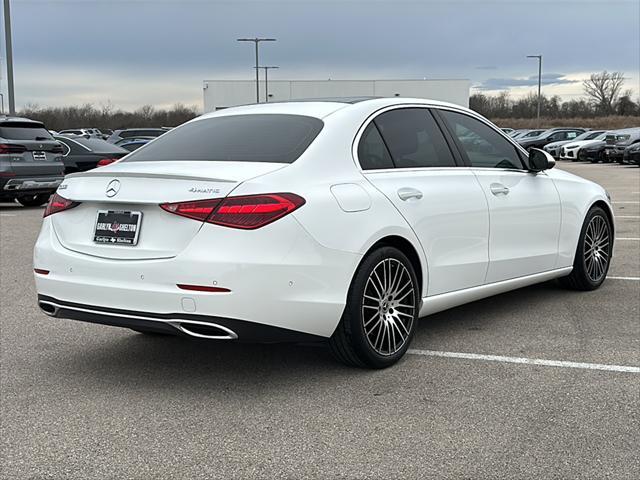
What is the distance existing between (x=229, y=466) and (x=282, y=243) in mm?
1194

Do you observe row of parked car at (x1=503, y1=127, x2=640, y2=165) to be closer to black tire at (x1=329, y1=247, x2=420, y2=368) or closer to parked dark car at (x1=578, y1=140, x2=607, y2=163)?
parked dark car at (x1=578, y1=140, x2=607, y2=163)

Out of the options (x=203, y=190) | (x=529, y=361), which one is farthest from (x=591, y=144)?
(x=203, y=190)

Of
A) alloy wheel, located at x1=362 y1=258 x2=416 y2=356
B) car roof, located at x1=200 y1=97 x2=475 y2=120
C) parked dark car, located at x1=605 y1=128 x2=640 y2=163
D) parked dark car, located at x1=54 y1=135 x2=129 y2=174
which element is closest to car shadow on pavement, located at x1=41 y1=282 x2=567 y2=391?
alloy wheel, located at x1=362 y1=258 x2=416 y2=356

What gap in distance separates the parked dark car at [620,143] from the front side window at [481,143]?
2817cm

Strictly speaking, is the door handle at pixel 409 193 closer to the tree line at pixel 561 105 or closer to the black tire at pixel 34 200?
the black tire at pixel 34 200

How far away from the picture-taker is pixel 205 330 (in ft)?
13.7

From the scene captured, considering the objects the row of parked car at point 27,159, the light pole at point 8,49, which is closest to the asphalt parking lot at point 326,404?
the row of parked car at point 27,159

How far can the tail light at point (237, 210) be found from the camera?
162 inches

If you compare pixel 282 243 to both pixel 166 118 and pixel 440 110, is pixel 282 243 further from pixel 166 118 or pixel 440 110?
pixel 166 118

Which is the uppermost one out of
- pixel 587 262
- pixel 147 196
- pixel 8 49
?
pixel 8 49

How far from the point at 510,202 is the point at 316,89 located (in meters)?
66.2

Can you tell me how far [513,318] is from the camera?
6164 millimetres

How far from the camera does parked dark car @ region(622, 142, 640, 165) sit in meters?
31.1

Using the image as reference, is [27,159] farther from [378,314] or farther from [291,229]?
[291,229]
